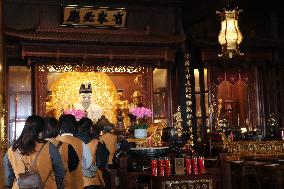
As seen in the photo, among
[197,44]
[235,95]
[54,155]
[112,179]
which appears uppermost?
[197,44]

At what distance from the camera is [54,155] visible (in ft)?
13.0

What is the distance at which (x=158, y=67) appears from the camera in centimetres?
1034

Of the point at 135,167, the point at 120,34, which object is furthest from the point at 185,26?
the point at 135,167

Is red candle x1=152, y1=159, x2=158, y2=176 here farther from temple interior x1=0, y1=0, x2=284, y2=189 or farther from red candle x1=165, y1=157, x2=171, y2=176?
temple interior x1=0, y1=0, x2=284, y2=189

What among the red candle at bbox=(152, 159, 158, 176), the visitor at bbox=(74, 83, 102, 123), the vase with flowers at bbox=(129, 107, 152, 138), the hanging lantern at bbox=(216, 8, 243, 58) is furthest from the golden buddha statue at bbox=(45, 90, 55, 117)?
the red candle at bbox=(152, 159, 158, 176)

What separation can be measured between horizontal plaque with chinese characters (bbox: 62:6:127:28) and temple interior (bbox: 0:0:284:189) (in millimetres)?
19

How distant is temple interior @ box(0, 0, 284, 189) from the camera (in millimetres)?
9015

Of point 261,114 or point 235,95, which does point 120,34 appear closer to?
point 261,114

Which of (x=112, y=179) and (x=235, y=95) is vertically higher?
(x=235, y=95)

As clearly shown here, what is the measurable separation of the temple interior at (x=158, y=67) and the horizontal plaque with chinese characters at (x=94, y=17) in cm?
2

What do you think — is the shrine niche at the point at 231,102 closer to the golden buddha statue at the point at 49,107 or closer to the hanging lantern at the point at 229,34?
the hanging lantern at the point at 229,34

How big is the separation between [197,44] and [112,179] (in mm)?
5339

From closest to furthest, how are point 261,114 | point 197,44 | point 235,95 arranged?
point 197,44 < point 261,114 < point 235,95

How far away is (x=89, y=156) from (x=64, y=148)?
105 centimetres
